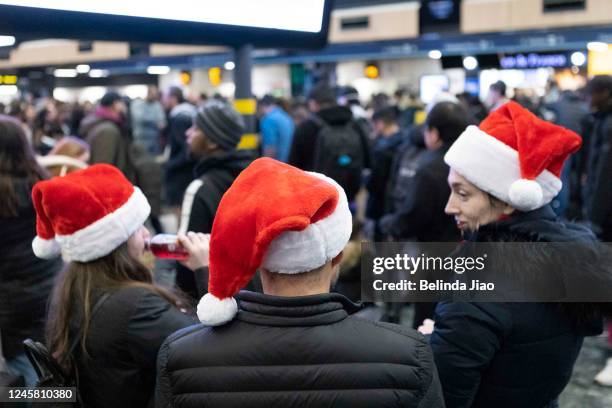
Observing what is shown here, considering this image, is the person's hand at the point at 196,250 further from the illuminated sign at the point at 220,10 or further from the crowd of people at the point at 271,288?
the illuminated sign at the point at 220,10

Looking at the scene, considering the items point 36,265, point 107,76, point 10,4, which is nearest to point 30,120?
point 36,265

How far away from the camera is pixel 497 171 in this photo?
1982 mm

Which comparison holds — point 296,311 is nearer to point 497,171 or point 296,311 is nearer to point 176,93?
point 497,171

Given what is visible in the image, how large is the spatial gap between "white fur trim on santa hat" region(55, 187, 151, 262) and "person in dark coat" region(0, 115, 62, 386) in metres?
0.99

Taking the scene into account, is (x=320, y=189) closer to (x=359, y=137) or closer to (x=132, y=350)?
(x=132, y=350)

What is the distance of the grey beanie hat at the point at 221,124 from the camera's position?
10.7 feet

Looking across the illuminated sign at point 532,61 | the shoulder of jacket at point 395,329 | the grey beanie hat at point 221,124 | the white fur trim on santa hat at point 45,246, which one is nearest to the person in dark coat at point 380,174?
the grey beanie hat at point 221,124

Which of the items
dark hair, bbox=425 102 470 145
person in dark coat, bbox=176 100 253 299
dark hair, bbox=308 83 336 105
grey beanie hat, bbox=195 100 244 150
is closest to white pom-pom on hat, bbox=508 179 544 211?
person in dark coat, bbox=176 100 253 299

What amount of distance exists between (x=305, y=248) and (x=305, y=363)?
0.21 meters

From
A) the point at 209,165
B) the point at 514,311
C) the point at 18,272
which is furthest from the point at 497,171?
the point at 18,272

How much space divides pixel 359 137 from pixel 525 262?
398cm

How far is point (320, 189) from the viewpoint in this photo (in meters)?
1.30

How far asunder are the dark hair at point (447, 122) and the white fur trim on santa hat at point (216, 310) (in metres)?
2.65

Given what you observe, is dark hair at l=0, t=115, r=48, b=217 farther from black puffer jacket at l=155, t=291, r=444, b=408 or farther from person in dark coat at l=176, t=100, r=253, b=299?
black puffer jacket at l=155, t=291, r=444, b=408
